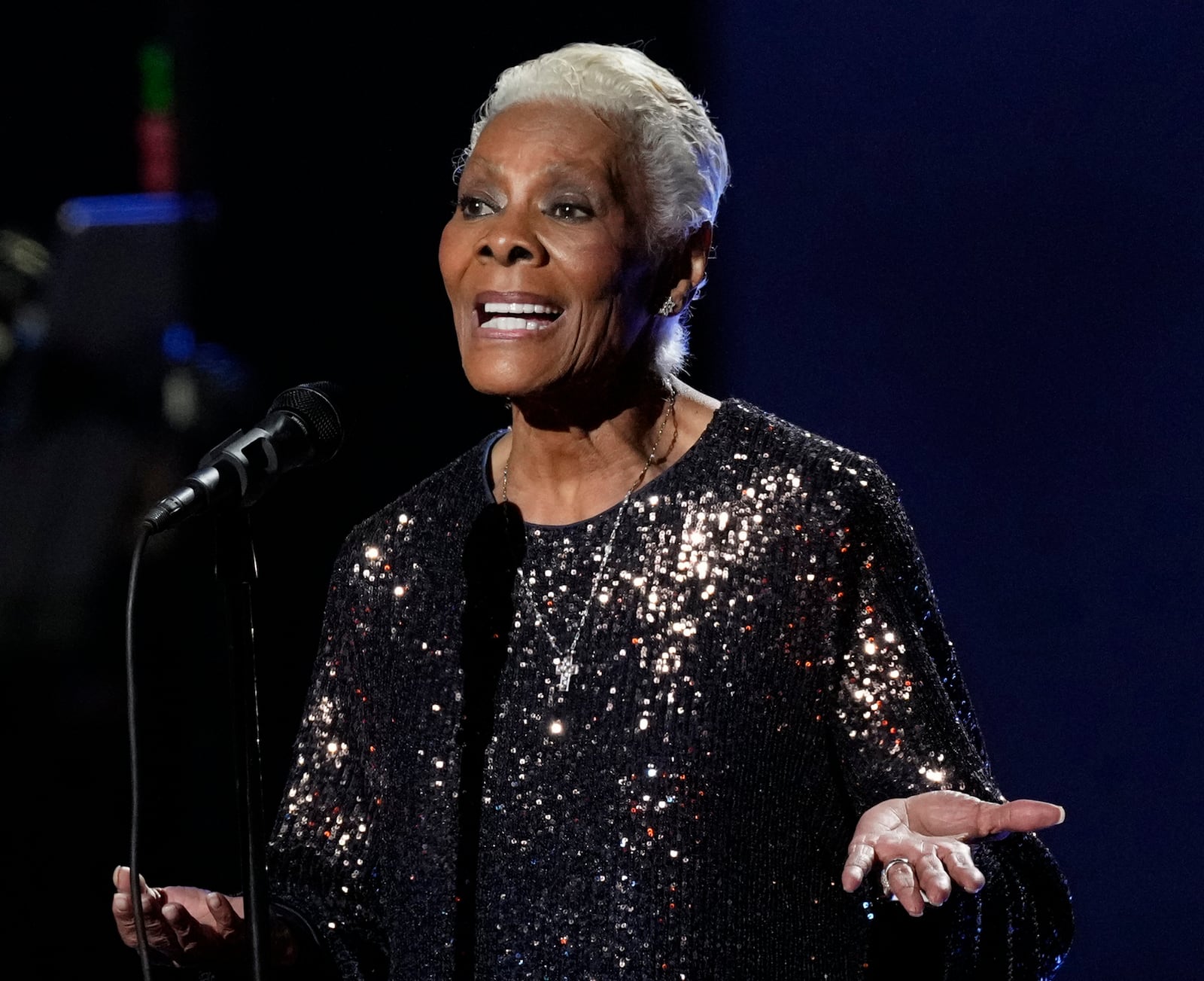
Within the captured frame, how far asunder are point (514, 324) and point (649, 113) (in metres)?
0.32

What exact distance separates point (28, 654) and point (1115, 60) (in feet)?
6.72

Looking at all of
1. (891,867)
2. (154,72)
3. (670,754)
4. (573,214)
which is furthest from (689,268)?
(154,72)

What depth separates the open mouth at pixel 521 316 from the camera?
1557 millimetres

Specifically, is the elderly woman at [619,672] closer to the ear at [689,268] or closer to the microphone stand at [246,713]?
the ear at [689,268]

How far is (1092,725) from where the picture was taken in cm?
224

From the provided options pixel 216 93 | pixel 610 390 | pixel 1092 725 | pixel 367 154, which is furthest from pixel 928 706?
pixel 216 93

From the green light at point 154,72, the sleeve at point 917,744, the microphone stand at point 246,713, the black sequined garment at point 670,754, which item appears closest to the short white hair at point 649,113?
the black sequined garment at point 670,754

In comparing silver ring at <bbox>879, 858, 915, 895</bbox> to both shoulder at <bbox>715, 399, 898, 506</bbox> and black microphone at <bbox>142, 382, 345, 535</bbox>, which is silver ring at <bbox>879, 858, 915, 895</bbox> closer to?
shoulder at <bbox>715, 399, 898, 506</bbox>

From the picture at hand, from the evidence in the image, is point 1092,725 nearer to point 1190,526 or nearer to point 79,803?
point 1190,526

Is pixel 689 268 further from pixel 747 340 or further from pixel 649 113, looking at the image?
pixel 747 340

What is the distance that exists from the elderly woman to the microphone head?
0.42 meters

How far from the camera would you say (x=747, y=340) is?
2439 millimetres

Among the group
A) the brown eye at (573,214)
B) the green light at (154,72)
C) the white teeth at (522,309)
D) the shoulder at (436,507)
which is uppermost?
the green light at (154,72)

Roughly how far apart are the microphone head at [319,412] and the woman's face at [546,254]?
1.32ft
